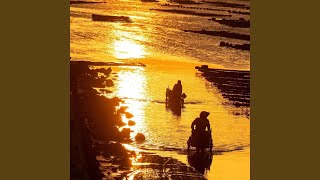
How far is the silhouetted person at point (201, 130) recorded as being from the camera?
387 centimetres

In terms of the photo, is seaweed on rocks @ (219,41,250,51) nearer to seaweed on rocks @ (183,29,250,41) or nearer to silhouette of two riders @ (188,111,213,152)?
seaweed on rocks @ (183,29,250,41)

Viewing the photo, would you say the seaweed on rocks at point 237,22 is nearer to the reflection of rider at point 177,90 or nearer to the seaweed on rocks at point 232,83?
the seaweed on rocks at point 232,83

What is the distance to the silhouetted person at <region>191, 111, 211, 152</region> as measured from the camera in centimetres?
387

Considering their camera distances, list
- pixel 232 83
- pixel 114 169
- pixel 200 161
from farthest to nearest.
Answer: pixel 232 83, pixel 200 161, pixel 114 169

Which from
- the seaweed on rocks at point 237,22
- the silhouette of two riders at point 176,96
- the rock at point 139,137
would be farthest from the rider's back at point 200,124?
the seaweed on rocks at point 237,22

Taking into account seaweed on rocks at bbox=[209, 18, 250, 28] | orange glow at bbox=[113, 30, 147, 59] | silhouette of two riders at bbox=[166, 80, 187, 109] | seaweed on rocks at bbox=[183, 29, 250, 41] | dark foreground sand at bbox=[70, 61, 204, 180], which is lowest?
dark foreground sand at bbox=[70, 61, 204, 180]

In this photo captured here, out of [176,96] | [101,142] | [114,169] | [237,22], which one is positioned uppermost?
[237,22]

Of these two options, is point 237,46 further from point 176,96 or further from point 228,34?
point 176,96

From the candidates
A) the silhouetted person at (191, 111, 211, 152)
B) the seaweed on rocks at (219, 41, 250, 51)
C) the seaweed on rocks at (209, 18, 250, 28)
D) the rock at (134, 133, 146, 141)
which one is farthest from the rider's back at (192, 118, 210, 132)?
the seaweed on rocks at (209, 18, 250, 28)

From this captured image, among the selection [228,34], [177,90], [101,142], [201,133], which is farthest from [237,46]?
[101,142]

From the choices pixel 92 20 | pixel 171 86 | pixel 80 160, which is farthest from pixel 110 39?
pixel 80 160

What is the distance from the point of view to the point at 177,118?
3.87 m

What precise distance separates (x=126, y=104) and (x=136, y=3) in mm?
564

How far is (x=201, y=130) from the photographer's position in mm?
3881
